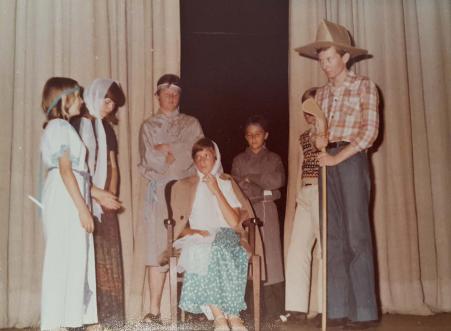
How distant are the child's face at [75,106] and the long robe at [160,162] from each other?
0.34 meters

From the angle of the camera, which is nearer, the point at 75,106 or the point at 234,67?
the point at 75,106

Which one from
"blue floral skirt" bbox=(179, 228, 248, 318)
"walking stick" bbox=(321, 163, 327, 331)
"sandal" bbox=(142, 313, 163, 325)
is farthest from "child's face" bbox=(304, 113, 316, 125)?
"sandal" bbox=(142, 313, 163, 325)

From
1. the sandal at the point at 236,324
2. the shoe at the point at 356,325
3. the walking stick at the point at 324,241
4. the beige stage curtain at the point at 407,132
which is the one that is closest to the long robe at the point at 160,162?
the sandal at the point at 236,324

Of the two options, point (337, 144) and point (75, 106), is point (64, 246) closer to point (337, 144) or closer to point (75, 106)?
point (75, 106)

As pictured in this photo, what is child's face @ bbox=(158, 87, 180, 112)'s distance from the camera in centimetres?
253

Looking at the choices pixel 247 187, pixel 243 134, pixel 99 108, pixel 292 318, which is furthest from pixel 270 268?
pixel 99 108

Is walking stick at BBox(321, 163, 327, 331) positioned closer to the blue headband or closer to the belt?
the belt

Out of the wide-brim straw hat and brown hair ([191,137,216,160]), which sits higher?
the wide-brim straw hat

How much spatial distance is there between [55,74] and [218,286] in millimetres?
1244

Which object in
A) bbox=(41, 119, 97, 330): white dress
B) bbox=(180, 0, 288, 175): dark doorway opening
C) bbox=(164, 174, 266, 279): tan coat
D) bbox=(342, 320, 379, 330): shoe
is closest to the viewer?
bbox=(41, 119, 97, 330): white dress

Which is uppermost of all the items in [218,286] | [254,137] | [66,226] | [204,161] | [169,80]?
[169,80]

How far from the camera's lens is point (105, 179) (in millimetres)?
2441

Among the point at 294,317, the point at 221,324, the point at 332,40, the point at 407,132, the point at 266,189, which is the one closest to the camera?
the point at 221,324

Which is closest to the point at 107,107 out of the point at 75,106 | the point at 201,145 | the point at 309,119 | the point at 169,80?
the point at 75,106
